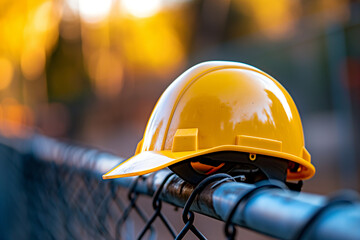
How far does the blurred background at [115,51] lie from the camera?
16328 mm

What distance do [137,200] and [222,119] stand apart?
3.12 ft

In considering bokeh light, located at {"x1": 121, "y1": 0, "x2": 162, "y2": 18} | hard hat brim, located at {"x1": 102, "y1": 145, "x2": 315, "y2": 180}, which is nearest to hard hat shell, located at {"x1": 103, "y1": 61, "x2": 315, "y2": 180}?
hard hat brim, located at {"x1": 102, "y1": 145, "x2": 315, "y2": 180}

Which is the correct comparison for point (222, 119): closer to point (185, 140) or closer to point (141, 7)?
point (185, 140)

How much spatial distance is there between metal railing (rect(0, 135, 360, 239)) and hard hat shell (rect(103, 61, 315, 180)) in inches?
4.0

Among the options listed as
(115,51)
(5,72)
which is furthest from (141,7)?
(5,72)

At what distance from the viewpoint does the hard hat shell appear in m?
1.39

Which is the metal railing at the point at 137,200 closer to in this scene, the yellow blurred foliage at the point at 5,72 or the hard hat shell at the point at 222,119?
the hard hat shell at the point at 222,119

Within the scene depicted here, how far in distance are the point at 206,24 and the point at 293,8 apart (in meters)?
4.71

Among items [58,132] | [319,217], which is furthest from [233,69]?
[58,132]

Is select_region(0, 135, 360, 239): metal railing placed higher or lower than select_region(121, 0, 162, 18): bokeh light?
lower

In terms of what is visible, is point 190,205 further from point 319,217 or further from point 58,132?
point 58,132

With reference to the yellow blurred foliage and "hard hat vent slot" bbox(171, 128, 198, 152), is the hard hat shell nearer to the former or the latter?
"hard hat vent slot" bbox(171, 128, 198, 152)

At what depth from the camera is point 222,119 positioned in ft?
4.63

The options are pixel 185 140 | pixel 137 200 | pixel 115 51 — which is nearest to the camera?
pixel 185 140
